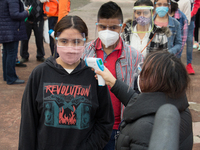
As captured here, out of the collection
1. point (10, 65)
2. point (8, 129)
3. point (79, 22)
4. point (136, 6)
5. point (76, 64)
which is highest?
point (136, 6)

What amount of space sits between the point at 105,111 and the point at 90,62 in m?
0.39

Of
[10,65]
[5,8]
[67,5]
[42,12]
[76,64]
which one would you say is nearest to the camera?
[76,64]

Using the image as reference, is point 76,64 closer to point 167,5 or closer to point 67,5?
point 67,5

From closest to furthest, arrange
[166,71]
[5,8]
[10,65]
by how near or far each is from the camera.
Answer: [166,71] → [5,8] → [10,65]

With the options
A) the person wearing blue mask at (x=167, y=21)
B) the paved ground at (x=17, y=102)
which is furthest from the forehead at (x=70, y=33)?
the person wearing blue mask at (x=167, y=21)

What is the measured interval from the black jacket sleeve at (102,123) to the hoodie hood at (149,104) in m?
0.41

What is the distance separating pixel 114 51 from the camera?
253cm

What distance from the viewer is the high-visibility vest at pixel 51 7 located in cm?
623

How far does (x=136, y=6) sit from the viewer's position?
3248 millimetres

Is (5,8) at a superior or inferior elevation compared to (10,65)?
superior

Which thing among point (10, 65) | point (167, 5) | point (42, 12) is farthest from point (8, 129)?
point (42, 12)

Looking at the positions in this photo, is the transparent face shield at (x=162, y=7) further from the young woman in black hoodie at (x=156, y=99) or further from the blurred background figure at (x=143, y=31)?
the young woman in black hoodie at (x=156, y=99)

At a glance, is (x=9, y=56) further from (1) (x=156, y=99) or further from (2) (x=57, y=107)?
(1) (x=156, y=99)

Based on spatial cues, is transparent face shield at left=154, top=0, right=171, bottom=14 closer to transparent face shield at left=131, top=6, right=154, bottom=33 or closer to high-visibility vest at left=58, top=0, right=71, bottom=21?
transparent face shield at left=131, top=6, right=154, bottom=33
